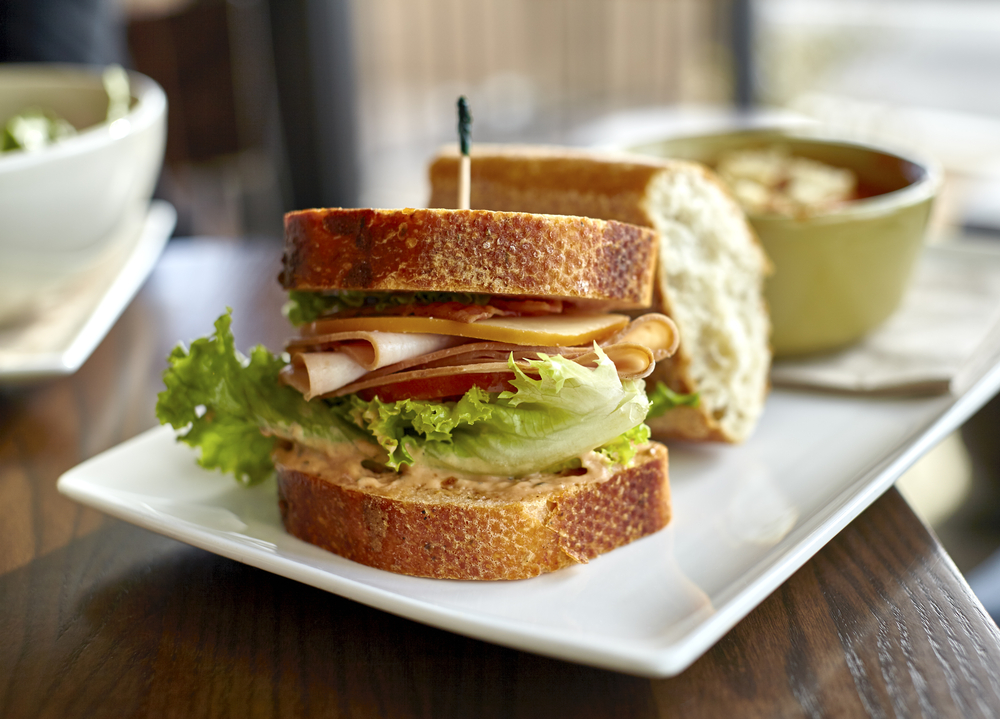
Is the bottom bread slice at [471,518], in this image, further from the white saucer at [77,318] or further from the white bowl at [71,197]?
the white bowl at [71,197]

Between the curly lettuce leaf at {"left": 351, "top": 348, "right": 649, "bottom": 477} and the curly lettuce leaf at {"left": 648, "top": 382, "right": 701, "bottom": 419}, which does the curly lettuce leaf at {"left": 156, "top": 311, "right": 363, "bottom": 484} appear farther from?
the curly lettuce leaf at {"left": 648, "top": 382, "right": 701, "bottom": 419}

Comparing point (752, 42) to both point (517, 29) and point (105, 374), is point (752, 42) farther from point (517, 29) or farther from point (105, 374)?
point (105, 374)

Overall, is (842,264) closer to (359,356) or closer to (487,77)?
(359,356)

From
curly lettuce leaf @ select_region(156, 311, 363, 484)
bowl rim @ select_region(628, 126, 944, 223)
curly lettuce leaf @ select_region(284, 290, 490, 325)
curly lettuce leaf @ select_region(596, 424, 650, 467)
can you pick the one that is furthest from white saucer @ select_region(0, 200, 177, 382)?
bowl rim @ select_region(628, 126, 944, 223)

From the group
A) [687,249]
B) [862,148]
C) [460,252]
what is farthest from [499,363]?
[862,148]

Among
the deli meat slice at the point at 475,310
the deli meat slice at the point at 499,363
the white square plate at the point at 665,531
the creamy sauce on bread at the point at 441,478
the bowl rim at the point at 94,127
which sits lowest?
the white square plate at the point at 665,531

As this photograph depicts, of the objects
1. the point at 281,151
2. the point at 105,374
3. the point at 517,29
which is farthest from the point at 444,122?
the point at 105,374

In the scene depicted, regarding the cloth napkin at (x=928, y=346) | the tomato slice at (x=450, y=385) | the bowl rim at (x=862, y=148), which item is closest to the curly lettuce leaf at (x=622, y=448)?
the tomato slice at (x=450, y=385)
